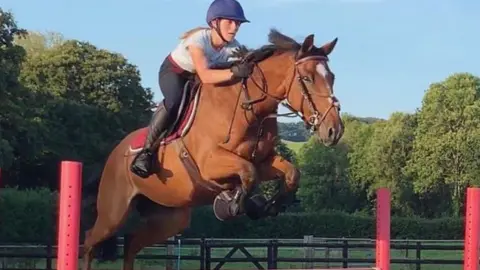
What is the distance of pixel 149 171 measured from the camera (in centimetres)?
602

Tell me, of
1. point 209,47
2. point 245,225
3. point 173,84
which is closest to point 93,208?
point 173,84

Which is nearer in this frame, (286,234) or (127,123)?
(286,234)

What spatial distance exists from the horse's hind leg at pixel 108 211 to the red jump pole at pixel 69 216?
2122 millimetres

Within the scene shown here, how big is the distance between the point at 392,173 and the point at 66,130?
79.9 feet

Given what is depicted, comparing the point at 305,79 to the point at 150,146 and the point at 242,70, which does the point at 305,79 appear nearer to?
the point at 242,70

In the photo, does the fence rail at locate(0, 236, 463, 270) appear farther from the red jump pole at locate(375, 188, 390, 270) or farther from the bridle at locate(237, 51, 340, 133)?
the bridle at locate(237, 51, 340, 133)

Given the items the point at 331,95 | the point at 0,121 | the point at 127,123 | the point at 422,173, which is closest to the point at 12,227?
the point at 0,121

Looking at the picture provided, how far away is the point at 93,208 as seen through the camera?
289 inches

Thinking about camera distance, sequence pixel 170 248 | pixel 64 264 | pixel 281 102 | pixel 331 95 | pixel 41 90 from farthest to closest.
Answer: pixel 41 90 → pixel 170 248 → pixel 281 102 → pixel 331 95 → pixel 64 264

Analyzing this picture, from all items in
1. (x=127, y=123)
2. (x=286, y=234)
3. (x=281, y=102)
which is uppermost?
(x=127, y=123)

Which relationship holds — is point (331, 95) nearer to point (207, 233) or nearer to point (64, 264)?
point (64, 264)

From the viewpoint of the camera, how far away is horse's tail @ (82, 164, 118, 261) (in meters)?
7.16

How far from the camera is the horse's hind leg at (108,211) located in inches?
260

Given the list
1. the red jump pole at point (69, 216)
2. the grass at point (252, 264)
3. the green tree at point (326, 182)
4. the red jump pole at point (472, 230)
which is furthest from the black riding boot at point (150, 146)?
the green tree at point (326, 182)
